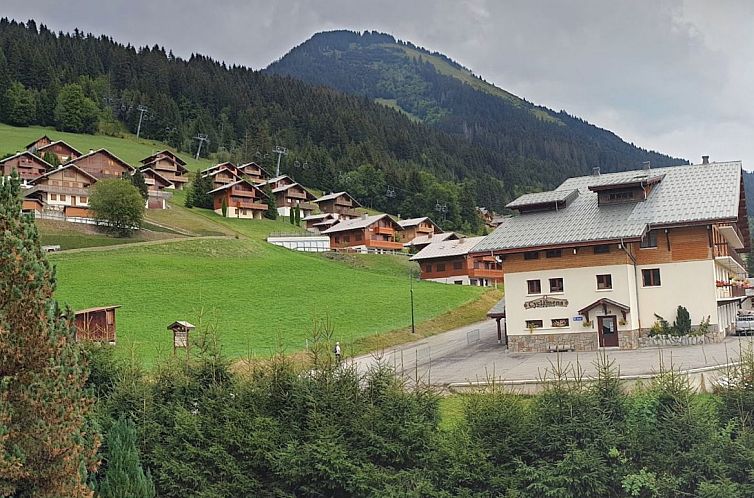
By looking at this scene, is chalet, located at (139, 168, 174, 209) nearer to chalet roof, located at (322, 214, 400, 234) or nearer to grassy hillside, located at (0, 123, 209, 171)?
grassy hillside, located at (0, 123, 209, 171)

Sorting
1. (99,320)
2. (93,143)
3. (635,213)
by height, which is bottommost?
(99,320)

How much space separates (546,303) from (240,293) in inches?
904

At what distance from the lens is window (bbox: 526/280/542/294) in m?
43.1

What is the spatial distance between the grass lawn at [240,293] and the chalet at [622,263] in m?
9.46

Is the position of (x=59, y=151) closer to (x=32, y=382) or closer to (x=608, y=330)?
(x=608, y=330)

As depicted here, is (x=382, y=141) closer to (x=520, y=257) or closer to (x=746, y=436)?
(x=520, y=257)

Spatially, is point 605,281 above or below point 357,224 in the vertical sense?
below

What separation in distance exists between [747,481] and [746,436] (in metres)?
0.89

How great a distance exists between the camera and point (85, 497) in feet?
39.8

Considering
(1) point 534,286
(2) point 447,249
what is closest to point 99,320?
(1) point 534,286

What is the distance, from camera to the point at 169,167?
399ft

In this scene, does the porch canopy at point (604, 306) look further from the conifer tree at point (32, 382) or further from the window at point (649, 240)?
the conifer tree at point (32, 382)

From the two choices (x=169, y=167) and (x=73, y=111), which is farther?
(x=73, y=111)

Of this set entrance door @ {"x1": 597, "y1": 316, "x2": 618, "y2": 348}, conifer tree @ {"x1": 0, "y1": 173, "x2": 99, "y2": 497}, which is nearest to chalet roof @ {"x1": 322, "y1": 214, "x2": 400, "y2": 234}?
entrance door @ {"x1": 597, "y1": 316, "x2": 618, "y2": 348}
